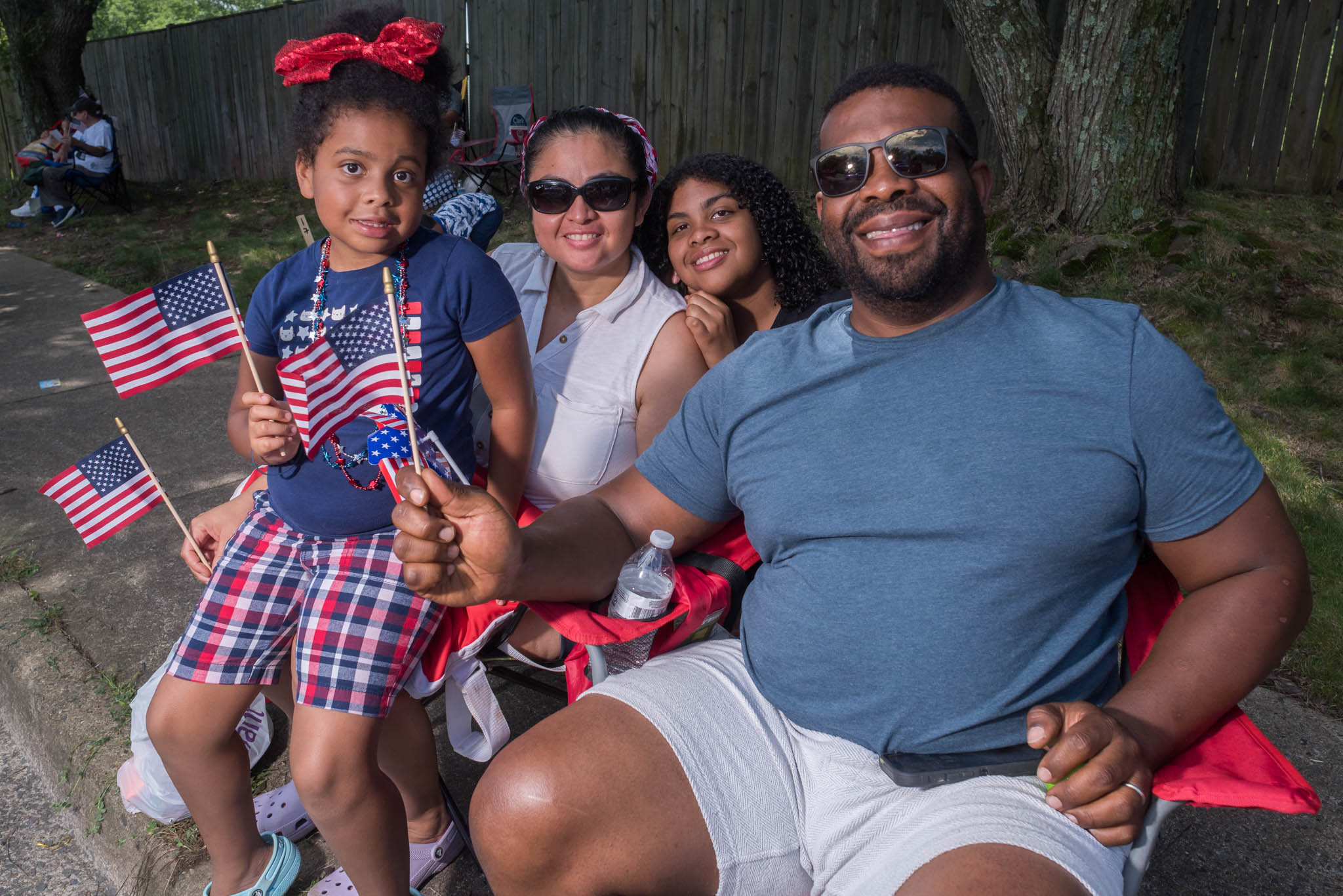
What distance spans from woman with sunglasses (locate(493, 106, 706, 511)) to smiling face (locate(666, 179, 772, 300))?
163 mm

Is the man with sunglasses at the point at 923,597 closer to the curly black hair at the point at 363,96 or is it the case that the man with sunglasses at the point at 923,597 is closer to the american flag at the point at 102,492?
the curly black hair at the point at 363,96

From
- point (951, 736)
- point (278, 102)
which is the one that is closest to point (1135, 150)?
point (951, 736)

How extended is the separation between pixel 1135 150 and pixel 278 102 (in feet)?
40.3

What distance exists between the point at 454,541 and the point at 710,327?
1086mm

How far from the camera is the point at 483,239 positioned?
315 cm

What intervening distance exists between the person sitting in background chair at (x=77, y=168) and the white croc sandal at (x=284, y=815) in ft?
40.3

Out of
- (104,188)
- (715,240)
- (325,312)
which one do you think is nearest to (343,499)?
(325,312)

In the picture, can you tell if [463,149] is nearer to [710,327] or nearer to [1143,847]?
[710,327]

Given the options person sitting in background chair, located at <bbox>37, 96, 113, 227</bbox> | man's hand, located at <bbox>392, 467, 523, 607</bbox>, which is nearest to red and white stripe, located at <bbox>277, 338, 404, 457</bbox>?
man's hand, located at <bbox>392, 467, 523, 607</bbox>

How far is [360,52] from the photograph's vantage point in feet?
7.23

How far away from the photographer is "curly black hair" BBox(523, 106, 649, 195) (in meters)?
2.54

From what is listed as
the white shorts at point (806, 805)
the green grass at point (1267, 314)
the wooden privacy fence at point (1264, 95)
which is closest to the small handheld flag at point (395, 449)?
the white shorts at point (806, 805)

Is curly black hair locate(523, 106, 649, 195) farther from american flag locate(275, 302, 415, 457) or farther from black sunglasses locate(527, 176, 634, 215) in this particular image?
american flag locate(275, 302, 415, 457)

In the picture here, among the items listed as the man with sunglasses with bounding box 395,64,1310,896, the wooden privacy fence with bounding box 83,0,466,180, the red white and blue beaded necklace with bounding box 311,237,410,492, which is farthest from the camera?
the wooden privacy fence with bounding box 83,0,466,180
